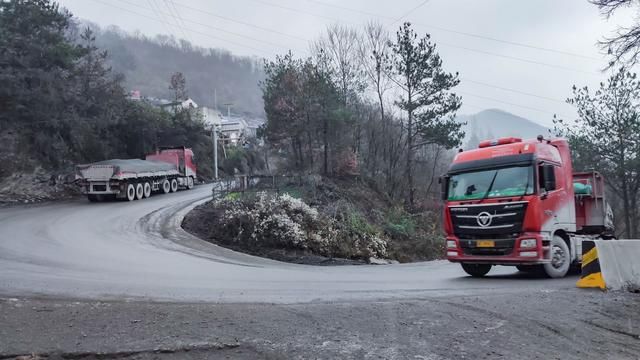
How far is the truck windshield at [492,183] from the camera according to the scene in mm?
11031

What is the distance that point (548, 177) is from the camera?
10.9 m

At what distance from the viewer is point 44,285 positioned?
9258mm

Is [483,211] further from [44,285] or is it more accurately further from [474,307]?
[44,285]

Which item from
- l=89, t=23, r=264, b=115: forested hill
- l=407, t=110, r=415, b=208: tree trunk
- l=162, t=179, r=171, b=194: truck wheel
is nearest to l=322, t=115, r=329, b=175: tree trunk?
l=407, t=110, r=415, b=208: tree trunk

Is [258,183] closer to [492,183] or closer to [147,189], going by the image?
[147,189]

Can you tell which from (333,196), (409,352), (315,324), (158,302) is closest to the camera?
(409,352)

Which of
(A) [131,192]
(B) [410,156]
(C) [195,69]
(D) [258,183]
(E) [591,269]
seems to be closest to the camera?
(E) [591,269]

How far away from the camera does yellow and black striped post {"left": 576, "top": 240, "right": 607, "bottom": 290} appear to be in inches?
388

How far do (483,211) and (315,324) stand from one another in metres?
5.96

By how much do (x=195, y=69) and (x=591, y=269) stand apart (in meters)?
129

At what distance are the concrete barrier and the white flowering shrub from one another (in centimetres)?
1034

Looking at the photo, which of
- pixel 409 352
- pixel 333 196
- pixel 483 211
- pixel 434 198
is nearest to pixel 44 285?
pixel 409 352

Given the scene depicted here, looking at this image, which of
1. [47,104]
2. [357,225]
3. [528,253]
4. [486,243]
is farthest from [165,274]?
[47,104]

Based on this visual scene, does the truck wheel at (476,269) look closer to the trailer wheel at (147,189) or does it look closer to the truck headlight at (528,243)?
the truck headlight at (528,243)
